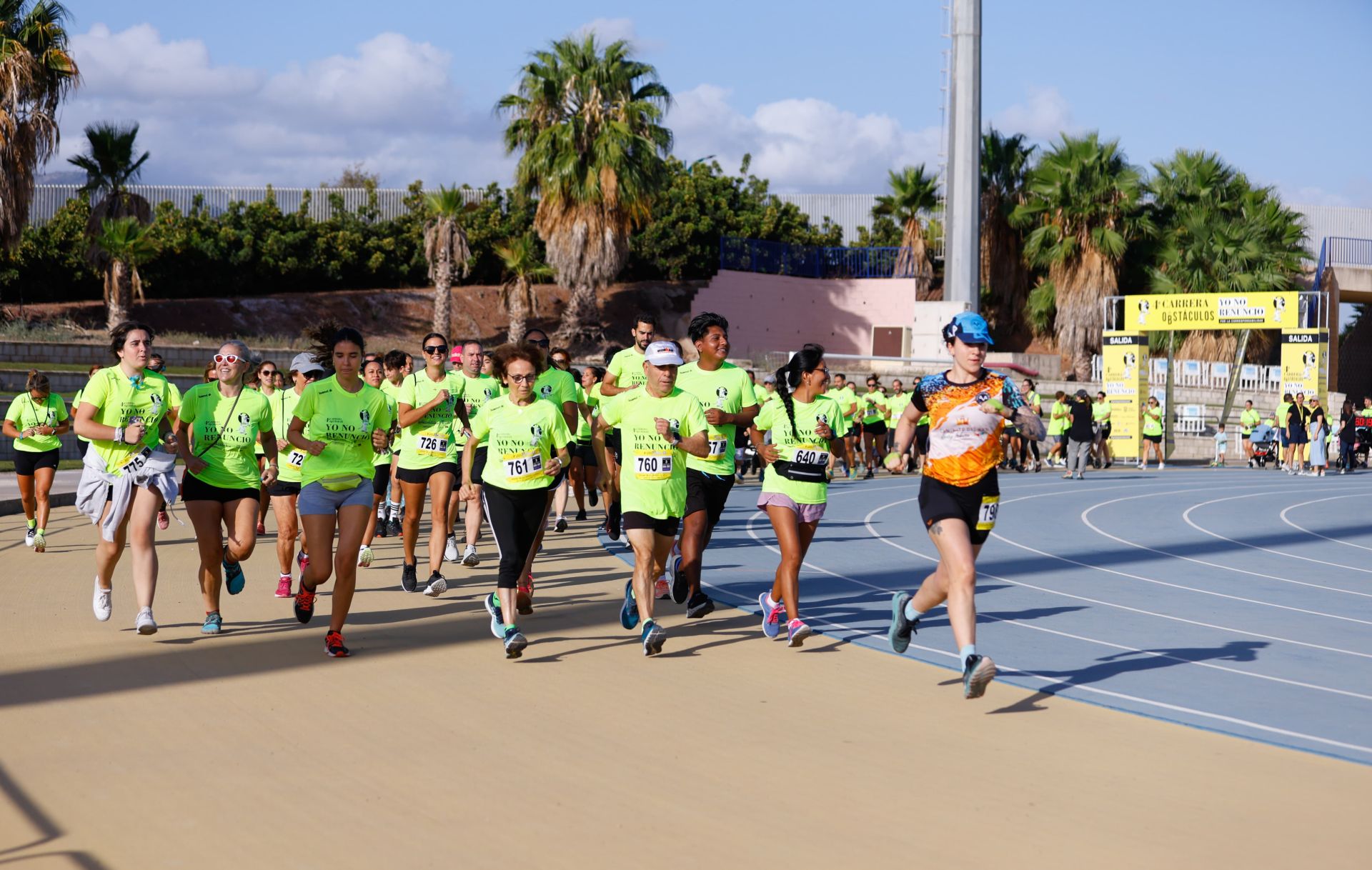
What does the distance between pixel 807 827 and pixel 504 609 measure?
3.55m

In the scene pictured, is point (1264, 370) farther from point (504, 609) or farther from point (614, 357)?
point (504, 609)

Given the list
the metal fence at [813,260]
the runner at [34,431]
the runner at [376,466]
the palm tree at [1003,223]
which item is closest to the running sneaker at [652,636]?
the runner at [376,466]

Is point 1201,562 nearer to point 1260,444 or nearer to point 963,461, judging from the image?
point 963,461

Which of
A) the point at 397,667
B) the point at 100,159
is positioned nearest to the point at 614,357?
the point at 397,667

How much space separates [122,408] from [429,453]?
293 cm

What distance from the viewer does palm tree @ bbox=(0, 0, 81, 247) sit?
97.9 ft

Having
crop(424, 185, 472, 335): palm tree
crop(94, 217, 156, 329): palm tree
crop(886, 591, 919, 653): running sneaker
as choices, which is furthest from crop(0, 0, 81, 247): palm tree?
crop(886, 591, 919, 653): running sneaker

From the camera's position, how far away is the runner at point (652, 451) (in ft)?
27.9

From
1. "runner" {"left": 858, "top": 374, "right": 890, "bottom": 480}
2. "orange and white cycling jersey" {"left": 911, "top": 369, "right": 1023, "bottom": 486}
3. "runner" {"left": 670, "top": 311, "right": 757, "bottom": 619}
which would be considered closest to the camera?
"orange and white cycling jersey" {"left": 911, "top": 369, "right": 1023, "bottom": 486}

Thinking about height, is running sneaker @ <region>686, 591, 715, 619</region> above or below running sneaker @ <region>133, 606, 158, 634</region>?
below

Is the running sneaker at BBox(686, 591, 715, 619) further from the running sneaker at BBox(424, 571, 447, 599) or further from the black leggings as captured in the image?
the running sneaker at BBox(424, 571, 447, 599)

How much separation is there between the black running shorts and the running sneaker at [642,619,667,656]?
1.91m

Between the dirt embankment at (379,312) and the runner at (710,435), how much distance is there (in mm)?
30514

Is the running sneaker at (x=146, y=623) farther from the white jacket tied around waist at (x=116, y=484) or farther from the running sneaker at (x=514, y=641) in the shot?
the running sneaker at (x=514, y=641)
